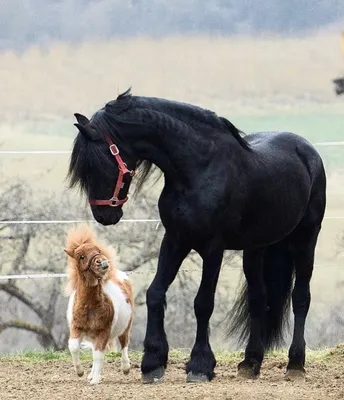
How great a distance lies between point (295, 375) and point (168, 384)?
3.62ft

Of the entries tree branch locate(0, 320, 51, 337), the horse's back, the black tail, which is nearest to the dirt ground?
the black tail

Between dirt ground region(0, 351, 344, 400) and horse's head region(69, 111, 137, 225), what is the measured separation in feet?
3.45

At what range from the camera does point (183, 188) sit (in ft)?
20.5

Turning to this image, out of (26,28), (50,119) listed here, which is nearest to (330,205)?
(50,119)

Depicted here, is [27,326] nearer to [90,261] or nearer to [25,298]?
[25,298]

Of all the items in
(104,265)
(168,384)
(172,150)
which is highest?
(172,150)

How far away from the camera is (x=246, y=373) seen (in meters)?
7.02

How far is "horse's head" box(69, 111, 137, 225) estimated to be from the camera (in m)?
6.04

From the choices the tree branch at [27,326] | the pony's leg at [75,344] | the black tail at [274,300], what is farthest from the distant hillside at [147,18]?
the pony's leg at [75,344]

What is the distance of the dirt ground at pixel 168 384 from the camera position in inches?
227

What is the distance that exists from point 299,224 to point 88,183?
1.90m

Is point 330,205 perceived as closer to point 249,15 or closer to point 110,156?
point 249,15

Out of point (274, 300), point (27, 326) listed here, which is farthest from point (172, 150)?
point (27, 326)

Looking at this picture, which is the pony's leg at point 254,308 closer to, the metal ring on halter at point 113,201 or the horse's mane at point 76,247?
the horse's mane at point 76,247
